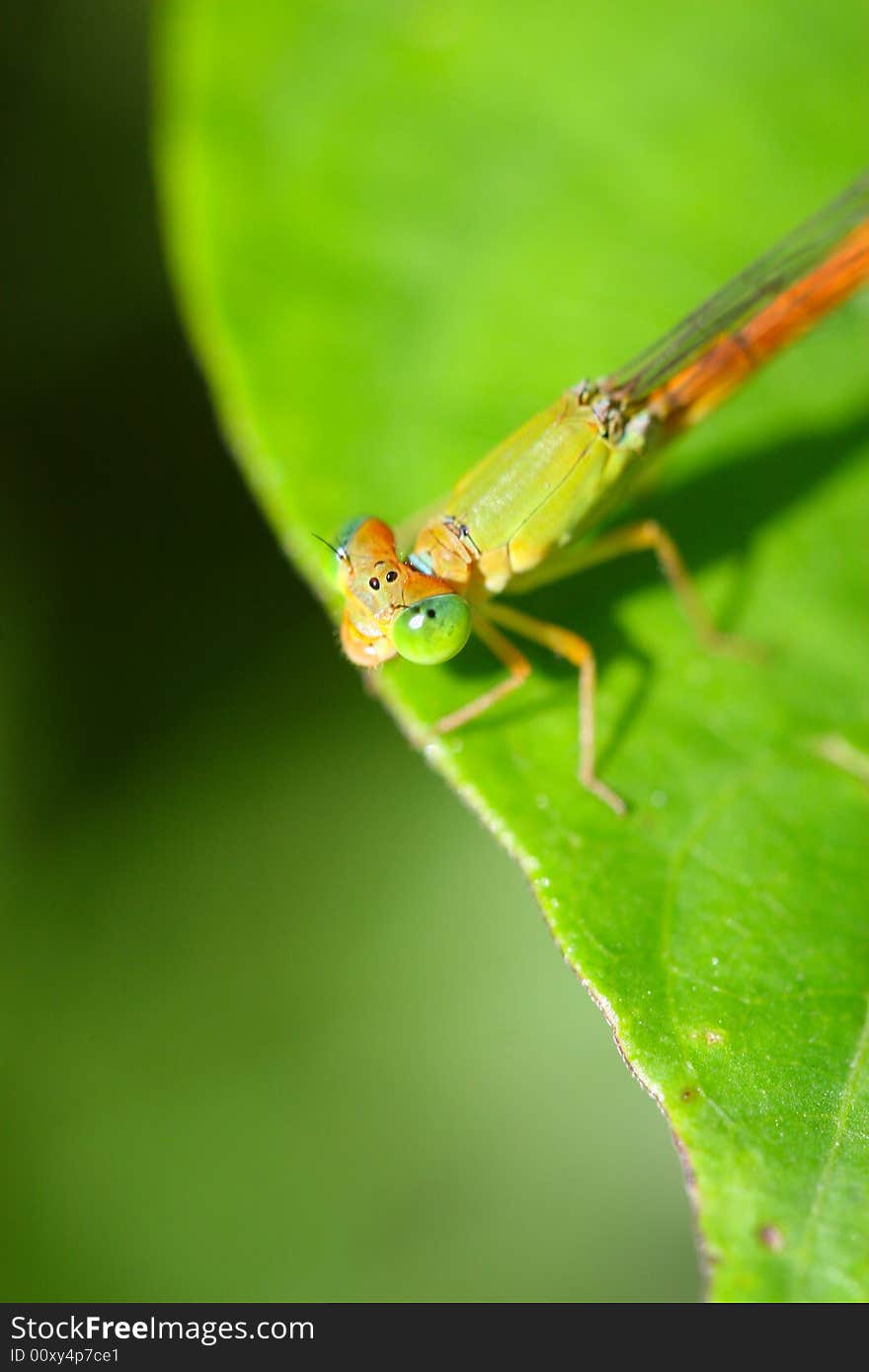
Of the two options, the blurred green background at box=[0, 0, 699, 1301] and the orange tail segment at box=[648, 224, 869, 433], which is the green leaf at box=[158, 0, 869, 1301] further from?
the blurred green background at box=[0, 0, 699, 1301]

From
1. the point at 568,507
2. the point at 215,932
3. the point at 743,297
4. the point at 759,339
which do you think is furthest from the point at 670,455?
the point at 215,932

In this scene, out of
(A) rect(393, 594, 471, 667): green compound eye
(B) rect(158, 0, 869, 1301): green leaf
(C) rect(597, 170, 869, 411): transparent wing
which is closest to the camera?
(B) rect(158, 0, 869, 1301): green leaf

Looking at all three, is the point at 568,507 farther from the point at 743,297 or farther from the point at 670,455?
the point at 743,297

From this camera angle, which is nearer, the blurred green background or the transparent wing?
the transparent wing

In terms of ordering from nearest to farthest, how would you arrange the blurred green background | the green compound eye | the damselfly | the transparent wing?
the green compound eye
the damselfly
the transparent wing
the blurred green background

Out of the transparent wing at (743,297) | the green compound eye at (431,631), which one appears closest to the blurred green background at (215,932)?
the green compound eye at (431,631)

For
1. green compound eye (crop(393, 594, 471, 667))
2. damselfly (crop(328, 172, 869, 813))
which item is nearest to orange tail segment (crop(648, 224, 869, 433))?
damselfly (crop(328, 172, 869, 813))

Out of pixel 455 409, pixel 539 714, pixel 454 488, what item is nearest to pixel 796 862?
pixel 539 714

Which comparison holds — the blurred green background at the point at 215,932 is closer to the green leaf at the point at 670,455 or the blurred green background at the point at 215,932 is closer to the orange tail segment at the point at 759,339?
the green leaf at the point at 670,455

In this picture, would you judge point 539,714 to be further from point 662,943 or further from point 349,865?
point 349,865
